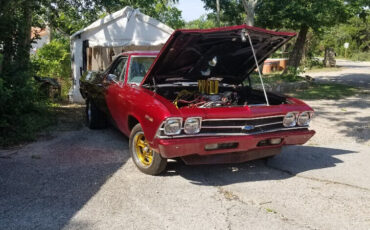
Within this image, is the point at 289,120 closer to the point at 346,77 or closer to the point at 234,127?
the point at 234,127

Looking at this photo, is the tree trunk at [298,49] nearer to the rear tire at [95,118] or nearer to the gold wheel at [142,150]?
the rear tire at [95,118]

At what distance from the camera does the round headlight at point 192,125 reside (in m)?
4.20

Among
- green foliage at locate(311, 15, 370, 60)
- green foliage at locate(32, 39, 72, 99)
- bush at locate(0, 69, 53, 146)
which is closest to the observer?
bush at locate(0, 69, 53, 146)

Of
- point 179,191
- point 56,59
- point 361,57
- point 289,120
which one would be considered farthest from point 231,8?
point 361,57

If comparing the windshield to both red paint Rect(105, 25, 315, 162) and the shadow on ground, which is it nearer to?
red paint Rect(105, 25, 315, 162)

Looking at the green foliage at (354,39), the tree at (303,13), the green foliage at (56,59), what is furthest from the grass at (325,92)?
the green foliage at (354,39)

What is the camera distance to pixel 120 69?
20.1ft

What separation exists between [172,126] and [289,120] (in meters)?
1.61

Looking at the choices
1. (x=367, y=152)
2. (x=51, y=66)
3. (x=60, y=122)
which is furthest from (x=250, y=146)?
(x=51, y=66)

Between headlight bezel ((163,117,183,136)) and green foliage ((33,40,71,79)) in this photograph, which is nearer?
headlight bezel ((163,117,183,136))

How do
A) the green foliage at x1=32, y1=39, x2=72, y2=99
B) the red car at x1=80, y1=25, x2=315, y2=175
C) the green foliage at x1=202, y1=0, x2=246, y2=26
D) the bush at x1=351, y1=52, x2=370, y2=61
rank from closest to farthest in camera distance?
1. the red car at x1=80, y1=25, x2=315, y2=175
2. the green foliage at x1=32, y1=39, x2=72, y2=99
3. the green foliage at x1=202, y1=0, x2=246, y2=26
4. the bush at x1=351, y1=52, x2=370, y2=61

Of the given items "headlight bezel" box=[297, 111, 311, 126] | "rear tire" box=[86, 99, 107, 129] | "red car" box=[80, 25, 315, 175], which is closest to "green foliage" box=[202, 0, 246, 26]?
"rear tire" box=[86, 99, 107, 129]

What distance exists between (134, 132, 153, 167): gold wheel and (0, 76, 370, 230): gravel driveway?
0.21 m

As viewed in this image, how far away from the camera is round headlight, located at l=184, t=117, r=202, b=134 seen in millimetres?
4203
